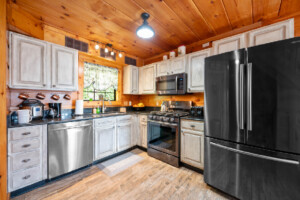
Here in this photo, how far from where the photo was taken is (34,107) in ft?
6.63

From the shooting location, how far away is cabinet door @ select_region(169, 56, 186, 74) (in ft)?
8.86

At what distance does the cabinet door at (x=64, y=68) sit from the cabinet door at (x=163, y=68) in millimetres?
1890

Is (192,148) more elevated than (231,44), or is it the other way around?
(231,44)

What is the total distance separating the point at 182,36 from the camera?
2641mm

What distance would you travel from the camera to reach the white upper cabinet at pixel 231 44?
1917mm

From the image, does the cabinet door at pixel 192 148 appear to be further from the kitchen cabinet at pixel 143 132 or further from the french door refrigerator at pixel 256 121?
the kitchen cabinet at pixel 143 132

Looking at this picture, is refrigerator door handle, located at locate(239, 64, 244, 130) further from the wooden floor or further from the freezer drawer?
the wooden floor

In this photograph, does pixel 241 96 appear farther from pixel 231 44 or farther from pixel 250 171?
pixel 231 44

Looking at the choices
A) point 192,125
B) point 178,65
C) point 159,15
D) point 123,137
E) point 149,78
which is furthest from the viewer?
point 149,78


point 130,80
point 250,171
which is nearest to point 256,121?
point 250,171

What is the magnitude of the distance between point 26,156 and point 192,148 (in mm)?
2556

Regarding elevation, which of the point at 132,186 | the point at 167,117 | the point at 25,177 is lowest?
the point at 132,186

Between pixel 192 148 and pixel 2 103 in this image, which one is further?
pixel 192 148

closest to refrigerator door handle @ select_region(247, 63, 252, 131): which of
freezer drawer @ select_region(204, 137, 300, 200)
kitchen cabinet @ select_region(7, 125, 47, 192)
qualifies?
freezer drawer @ select_region(204, 137, 300, 200)
